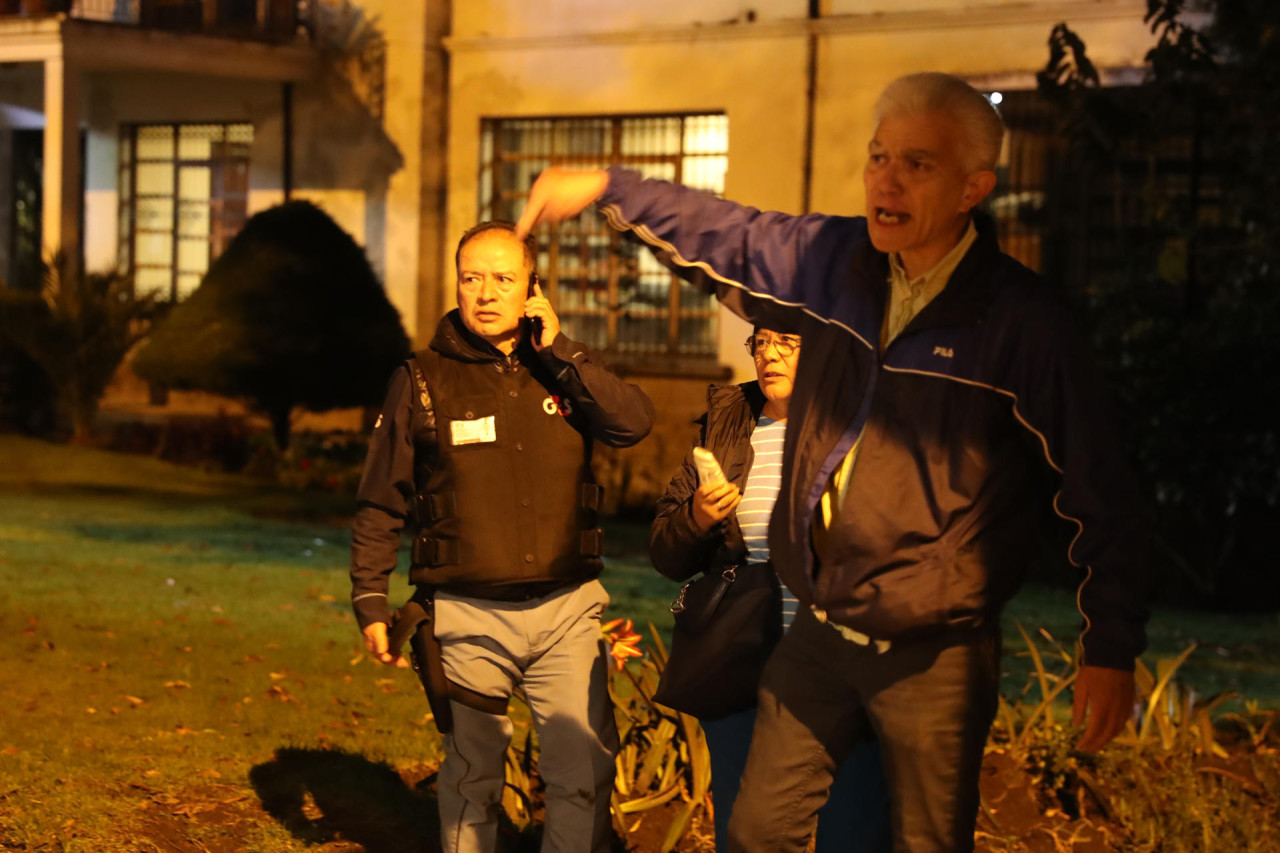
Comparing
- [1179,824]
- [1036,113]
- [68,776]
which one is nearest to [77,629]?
[68,776]

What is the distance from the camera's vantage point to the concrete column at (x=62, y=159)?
14.8 meters

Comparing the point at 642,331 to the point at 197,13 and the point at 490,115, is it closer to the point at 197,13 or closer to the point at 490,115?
the point at 490,115

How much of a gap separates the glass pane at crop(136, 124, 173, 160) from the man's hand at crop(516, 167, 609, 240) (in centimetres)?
1590

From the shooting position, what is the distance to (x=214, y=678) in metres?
6.00

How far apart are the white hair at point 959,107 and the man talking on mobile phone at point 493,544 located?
4.07ft

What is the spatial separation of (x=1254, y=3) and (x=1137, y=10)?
11.0 feet

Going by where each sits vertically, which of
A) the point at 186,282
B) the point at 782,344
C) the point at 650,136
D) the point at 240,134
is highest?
the point at 240,134

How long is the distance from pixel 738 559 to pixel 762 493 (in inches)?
6.4

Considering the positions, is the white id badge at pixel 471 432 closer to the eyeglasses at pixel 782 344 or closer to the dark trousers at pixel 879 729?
the eyeglasses at pixel 782 344

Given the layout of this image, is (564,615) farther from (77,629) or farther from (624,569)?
(624,569)

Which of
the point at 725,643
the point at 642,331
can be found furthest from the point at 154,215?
the point at 725,643

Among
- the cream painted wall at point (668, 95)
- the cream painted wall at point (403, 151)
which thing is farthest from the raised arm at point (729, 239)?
the cream painted wall at point (403, 151)

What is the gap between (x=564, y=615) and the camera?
374 centimetres

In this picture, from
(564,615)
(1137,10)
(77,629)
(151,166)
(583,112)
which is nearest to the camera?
(564,615)
